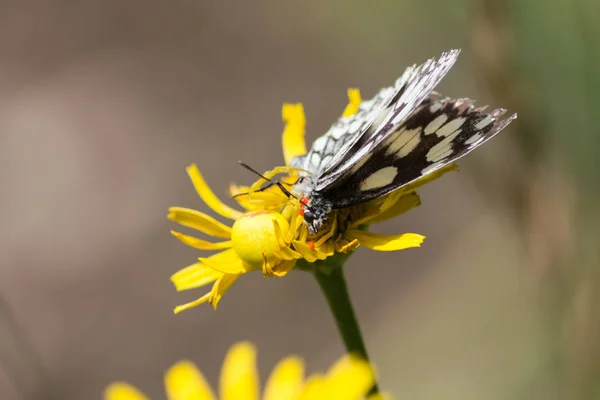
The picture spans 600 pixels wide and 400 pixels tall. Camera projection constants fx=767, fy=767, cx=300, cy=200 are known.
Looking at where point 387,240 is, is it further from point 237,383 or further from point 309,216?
point 237,383

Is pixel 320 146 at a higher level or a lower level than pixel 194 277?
higher

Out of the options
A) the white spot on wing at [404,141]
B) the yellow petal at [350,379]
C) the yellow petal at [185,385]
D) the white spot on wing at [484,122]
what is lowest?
the yellow petal at [350,379]

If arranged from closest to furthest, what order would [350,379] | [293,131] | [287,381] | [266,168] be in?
1. [350,379]
2. [287,381]
3. [293,131]
4. [266,168]

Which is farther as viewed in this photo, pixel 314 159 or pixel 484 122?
pixel 314 159

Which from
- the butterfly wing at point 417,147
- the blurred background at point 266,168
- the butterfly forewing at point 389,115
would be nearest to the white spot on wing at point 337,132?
the butterfly forewing at point 389,115

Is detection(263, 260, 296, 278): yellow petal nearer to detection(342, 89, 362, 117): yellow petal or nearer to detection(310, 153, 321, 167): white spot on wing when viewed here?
detection(310, 153, 321, 167): white spot on wing

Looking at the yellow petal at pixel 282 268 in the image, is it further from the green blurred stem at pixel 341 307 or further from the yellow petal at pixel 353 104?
the yellow petal at pixel 353 104

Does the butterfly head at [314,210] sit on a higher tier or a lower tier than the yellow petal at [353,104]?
lower

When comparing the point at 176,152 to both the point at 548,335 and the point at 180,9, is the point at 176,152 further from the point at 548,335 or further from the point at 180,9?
the point at 548,335

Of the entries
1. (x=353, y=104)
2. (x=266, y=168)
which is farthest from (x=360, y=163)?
(x=266, y=168)
